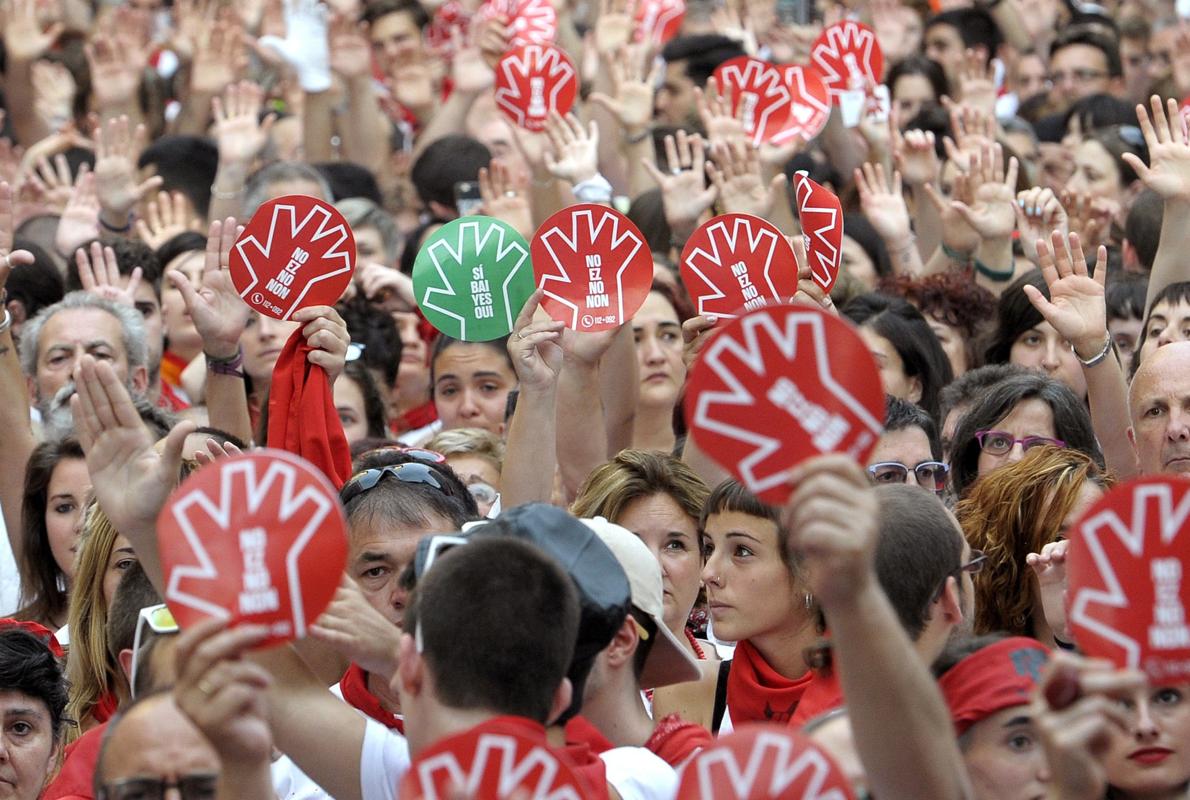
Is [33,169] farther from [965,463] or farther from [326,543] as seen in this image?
[326,543]

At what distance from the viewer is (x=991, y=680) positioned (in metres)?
3.14

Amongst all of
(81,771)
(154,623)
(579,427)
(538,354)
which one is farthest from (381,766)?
(579,427)

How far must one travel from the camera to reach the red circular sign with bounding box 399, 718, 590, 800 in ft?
8.99

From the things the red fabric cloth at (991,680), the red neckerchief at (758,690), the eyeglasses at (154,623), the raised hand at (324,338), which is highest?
the raised hand at (324,338)

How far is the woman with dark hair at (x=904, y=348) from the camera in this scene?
616 centimetres

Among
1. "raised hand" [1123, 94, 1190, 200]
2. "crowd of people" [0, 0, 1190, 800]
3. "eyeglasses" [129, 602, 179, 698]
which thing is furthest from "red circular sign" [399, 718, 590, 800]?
"raised hand" [1123, 94, 1190, 200]

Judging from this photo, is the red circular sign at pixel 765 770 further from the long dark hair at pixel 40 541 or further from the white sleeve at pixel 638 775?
the long dark hair at pixel 40 541

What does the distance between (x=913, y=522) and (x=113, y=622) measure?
5.96ft

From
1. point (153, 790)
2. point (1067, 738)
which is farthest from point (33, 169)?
point (1067, 738)

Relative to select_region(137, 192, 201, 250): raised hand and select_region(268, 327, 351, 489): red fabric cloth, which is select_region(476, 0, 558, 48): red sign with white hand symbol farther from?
select_region(268, 327, 351, 489): red fabric cloth

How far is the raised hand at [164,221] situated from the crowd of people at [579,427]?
4 cm

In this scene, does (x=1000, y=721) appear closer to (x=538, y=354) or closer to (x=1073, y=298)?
(x=538, y=354)

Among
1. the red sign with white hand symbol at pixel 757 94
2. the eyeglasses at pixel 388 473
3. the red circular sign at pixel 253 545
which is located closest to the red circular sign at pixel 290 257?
the eyeglasses at pixel 388 473

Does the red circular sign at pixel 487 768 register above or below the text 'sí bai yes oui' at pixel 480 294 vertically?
below
